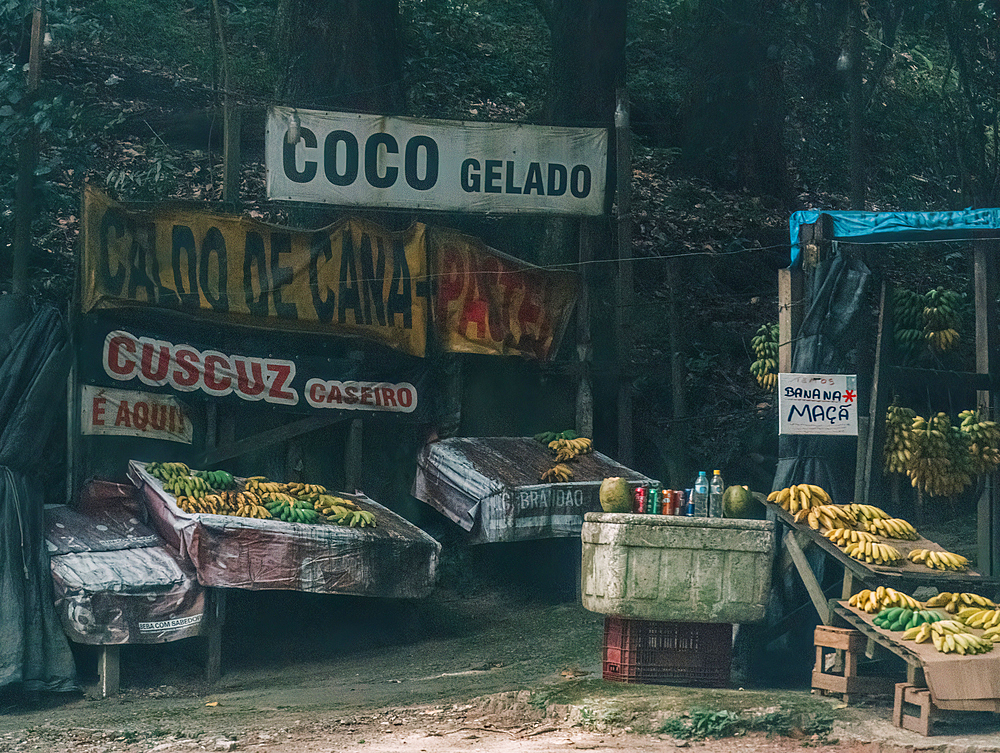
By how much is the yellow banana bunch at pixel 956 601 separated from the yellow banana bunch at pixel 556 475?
4205mm

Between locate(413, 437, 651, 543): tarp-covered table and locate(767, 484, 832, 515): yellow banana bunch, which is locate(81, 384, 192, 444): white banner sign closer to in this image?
locate(413, 437, 651, 543): tarp-covered table

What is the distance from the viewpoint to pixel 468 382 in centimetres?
1282

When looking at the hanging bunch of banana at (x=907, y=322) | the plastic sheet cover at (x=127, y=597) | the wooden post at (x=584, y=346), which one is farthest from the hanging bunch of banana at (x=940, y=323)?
the plastic sheet cover at (x=127, y=597)

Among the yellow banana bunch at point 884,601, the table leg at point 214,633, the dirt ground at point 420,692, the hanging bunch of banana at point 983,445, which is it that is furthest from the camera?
the table leg at point 214,633

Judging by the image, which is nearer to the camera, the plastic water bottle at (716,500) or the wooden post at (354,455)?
the plastic water bottle at (716,500)

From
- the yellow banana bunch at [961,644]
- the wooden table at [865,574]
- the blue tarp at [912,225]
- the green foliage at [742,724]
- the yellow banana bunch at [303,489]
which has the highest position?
the blue tarp at [912,225]

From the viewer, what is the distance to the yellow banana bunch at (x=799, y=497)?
960cm

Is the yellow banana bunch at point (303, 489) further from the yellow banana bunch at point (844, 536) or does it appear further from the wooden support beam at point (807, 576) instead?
the yellow banana bunch at point (844, 536)

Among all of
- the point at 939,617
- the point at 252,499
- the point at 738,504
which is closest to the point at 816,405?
the point at 738,504

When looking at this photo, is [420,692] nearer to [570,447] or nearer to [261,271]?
[570,447]

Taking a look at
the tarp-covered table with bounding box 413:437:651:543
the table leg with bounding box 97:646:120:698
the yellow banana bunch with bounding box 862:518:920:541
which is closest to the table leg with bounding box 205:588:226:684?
the table leg with bounding box 97:646:120:698

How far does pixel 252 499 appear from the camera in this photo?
11.0 metres

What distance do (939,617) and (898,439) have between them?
84.9 inches

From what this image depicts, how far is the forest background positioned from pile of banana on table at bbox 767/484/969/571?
3.59 m
